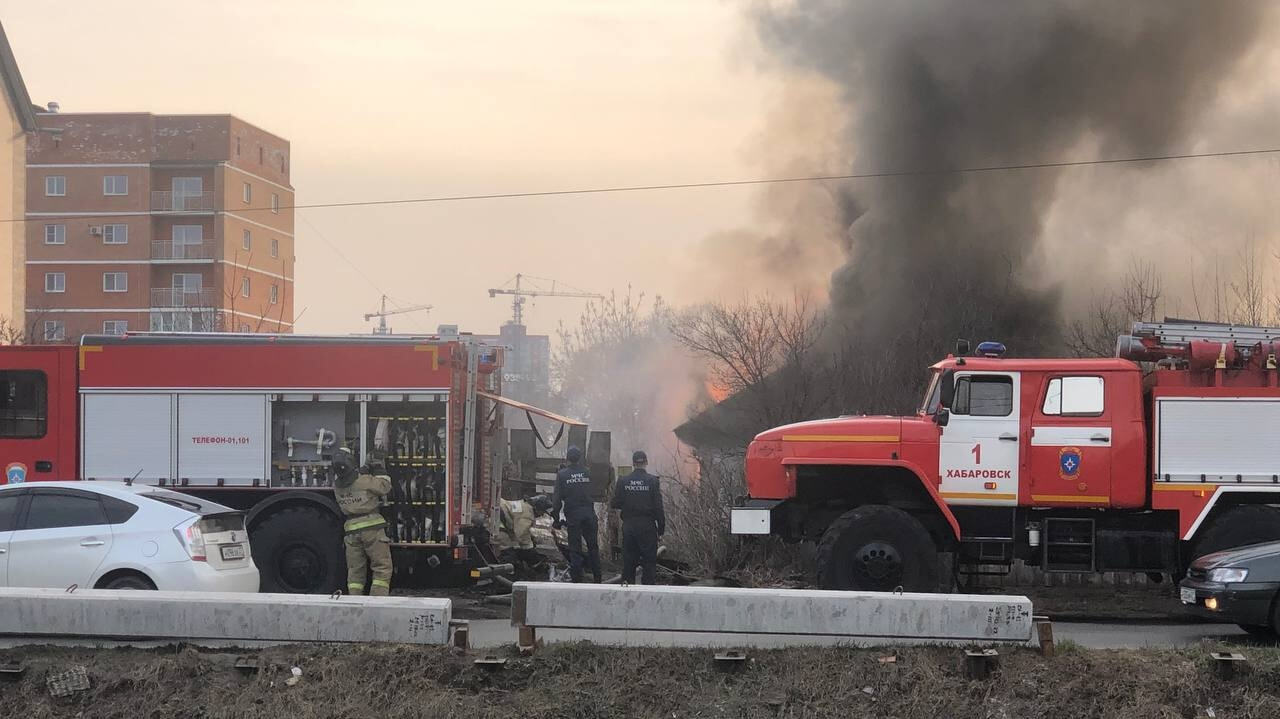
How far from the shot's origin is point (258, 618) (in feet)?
28.9

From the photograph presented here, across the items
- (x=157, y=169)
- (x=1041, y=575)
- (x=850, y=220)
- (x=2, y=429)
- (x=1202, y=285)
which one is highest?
(x=157, y=169)

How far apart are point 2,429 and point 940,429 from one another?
9442 mm

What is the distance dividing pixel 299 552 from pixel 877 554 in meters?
5.79

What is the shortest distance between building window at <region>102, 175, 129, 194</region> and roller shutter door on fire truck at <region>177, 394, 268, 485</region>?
185 feet

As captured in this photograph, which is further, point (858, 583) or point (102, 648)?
point (858, 583)

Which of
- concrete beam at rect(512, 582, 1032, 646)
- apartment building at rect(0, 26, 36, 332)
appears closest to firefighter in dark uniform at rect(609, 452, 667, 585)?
concrete beam at rect(512, 582, 1032, 646)

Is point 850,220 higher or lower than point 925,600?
higher

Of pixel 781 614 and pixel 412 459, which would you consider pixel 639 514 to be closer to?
pixel 412 459

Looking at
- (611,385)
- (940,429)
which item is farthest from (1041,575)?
(611,385)

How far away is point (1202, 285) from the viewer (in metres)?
25.1

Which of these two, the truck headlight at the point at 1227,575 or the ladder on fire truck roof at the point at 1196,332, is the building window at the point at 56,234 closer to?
the ladder on fire truck roof at the point at 1196,332

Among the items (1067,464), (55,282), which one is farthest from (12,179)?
(1067,464)

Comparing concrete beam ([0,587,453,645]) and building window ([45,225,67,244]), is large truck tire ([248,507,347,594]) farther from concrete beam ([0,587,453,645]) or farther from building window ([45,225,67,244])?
building window ([45,225,67,244])

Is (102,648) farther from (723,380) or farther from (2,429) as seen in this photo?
(723,380)
